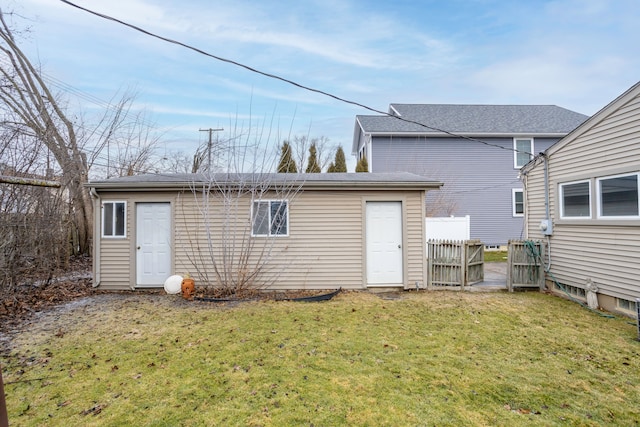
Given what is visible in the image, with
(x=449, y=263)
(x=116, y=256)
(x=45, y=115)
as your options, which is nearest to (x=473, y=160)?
(x=449, y=263)

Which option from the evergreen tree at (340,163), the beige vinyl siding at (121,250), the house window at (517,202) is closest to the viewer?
the beige vinyl siding at (121,250)

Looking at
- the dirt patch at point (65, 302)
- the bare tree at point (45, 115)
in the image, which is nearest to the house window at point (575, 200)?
the dirt patch at point (65, 302)

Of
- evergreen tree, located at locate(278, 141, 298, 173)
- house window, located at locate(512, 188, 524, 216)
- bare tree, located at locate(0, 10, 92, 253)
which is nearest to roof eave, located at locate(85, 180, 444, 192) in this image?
evergreen tree, located at locate(278, 141, 298, 173)

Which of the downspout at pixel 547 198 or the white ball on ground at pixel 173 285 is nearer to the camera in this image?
the white ball on ground at pixel 173 285

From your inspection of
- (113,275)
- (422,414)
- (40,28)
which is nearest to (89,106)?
(40,28)

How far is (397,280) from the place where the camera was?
306 inches

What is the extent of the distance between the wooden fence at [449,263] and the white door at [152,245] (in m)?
6.14

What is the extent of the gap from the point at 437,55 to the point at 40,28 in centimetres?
1210

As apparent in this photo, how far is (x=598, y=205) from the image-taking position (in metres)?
6.13

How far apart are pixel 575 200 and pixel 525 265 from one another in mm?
1826

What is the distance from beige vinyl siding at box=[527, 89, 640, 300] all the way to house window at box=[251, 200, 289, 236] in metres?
5.98

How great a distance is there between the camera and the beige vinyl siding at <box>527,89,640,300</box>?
5426 millimetres

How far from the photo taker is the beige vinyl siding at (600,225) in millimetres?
5426

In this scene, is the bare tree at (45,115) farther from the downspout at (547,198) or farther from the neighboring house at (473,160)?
the downspout at (547,198)
